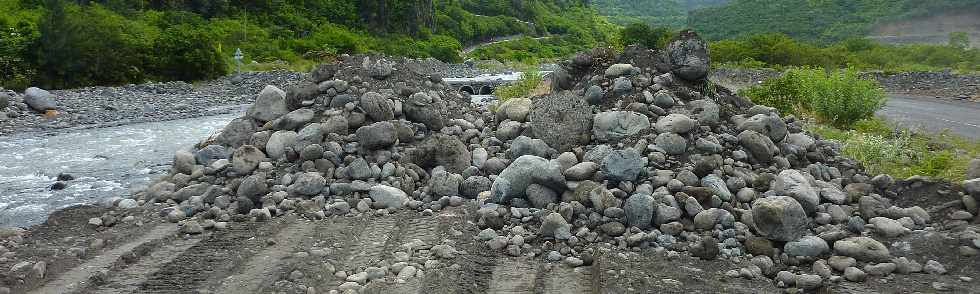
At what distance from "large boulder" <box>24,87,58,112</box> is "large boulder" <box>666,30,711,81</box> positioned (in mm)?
15823

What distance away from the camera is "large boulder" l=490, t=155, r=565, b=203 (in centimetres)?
689

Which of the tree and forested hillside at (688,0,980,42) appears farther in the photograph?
forested hillside at (688,0,980,42)

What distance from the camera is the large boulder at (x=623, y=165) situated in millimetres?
6762

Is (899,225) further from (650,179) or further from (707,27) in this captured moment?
(707,27)

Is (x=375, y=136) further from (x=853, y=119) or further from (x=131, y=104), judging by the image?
(x=131, y=104)

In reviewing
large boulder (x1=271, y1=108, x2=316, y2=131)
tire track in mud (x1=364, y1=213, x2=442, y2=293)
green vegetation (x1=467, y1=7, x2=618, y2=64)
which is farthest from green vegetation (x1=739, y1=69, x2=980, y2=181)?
green vegetation (x1=467, y1=7, x2=618, y2=64)

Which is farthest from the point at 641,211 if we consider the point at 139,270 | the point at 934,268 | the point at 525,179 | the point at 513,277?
the point at 139,270

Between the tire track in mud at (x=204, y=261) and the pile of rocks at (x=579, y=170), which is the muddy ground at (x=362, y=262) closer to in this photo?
the tire track in mud at (x=204, y=261)

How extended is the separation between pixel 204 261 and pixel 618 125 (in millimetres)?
4713

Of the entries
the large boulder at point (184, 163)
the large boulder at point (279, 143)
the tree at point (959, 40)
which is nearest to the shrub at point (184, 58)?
the large boulder at point (184, 163)

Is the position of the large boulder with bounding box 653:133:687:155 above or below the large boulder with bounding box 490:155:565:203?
above

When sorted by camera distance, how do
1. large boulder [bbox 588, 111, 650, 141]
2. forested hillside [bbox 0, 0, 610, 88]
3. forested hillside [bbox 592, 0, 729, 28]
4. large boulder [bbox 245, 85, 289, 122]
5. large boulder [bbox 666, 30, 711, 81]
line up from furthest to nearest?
1. forested hillside [bbox 592, 0, 729, 28]
2. forested hillside [bbox 0, 0, 610, 88]
3. large boulder [bbox 245, 85, 289, 122]
4. large boulder [bbox 666, 30, 711, 81]
5. large boulder [bbox 588, 111, 650, 141]

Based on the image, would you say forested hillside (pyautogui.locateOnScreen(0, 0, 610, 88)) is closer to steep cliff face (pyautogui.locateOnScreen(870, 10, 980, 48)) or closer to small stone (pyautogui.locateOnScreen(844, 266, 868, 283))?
small stone (pyautogui.locateOnScreen(844, 266, 868, 283))

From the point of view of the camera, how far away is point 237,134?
943 cm
